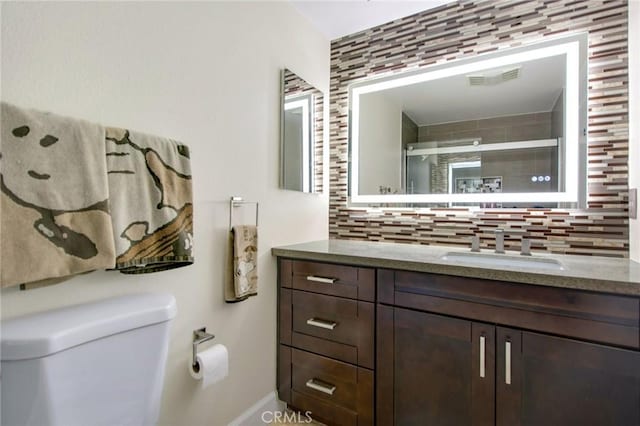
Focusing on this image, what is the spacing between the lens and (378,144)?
2.14m

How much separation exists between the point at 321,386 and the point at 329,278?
55 cm

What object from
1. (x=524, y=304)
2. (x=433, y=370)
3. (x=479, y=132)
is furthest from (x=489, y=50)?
(x=433, y=370)

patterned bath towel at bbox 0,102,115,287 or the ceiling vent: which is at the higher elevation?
the ceiling vent

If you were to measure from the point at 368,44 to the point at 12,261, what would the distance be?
7.10 feet

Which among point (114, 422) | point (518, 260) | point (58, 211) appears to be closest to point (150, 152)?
point (58, 211)

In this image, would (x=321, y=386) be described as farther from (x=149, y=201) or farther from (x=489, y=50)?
(x=489, y=50)

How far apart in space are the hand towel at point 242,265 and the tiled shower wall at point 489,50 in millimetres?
873

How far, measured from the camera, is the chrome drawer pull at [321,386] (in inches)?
60.2

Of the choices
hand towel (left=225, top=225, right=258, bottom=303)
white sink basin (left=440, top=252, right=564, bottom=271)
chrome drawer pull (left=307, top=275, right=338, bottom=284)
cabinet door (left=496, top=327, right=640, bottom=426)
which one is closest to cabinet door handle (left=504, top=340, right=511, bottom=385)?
cabinet door (left=496, top=327, right=640, bottom=426)

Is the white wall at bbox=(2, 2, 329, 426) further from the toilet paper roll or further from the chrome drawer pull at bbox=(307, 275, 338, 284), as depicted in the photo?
the chrome drawer pull at bbox=(307, 275, 338, 284)

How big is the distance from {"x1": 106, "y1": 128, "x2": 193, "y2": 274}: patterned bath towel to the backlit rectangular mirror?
1.30 meters

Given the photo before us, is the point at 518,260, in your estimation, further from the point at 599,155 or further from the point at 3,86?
the point at 3,86

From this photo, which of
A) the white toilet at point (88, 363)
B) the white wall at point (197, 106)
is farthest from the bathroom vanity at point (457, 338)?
the white toilet at point (88, 363)

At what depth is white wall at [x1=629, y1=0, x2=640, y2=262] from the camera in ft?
4.35
